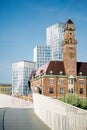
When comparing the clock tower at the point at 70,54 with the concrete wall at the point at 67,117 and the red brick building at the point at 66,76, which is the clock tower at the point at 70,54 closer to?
the red brick building at the point at 66,76

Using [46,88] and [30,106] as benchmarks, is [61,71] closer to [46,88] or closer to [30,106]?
[46,88]

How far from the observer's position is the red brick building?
106 meters

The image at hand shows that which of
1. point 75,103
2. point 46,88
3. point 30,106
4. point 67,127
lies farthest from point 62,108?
point 46,88

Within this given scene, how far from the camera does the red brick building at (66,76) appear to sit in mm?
106312

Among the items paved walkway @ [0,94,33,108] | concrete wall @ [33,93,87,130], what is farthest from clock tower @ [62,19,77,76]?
concrete wall @ [33,93,87,130]

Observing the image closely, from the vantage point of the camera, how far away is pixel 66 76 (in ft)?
352

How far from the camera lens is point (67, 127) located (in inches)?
1182

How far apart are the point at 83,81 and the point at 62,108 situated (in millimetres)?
78051

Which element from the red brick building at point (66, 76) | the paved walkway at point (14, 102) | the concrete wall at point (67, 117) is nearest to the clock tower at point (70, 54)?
the red brick building at point (66, 76)

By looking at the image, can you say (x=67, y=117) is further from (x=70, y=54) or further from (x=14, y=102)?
(x=70, y=54)

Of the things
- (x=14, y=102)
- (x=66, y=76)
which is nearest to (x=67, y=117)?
(x=14, y=102)

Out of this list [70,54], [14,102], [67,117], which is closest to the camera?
[67,117]

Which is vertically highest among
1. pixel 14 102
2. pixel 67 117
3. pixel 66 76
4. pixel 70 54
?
pixel 70 54

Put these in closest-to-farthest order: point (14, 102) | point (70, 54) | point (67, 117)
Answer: point (67, 117), point (14, 102), point (70, 54)
